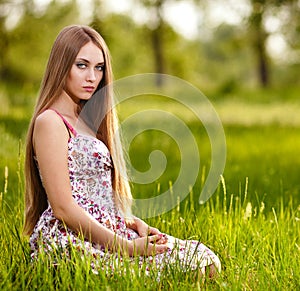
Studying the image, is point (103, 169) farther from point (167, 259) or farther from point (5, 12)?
point (5, 12)

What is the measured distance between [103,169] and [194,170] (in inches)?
176

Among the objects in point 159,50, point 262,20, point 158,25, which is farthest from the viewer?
point 159,50

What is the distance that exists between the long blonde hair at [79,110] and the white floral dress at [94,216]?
12 centimetres

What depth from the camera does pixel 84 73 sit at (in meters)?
3.04

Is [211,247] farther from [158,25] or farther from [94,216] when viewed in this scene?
[158,25]

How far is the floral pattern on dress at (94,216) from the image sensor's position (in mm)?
2910

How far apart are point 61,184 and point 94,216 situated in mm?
262

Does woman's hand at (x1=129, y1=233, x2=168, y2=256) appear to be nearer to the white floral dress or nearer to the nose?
the white floral dress

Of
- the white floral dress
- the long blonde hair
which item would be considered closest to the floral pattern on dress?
the white floral dress

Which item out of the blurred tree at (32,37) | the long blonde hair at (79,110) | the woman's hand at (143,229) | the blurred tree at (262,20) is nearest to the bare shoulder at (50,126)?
the long blonde hair at (79,110)

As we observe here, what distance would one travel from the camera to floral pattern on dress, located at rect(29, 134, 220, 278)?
291 centimetres

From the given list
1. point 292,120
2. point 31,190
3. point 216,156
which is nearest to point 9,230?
point 31,190

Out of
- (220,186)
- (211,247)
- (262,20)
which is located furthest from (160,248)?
(262,20)

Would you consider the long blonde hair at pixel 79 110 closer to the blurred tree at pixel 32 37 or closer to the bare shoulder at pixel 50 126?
the bare shoulder at pixel 50 126
